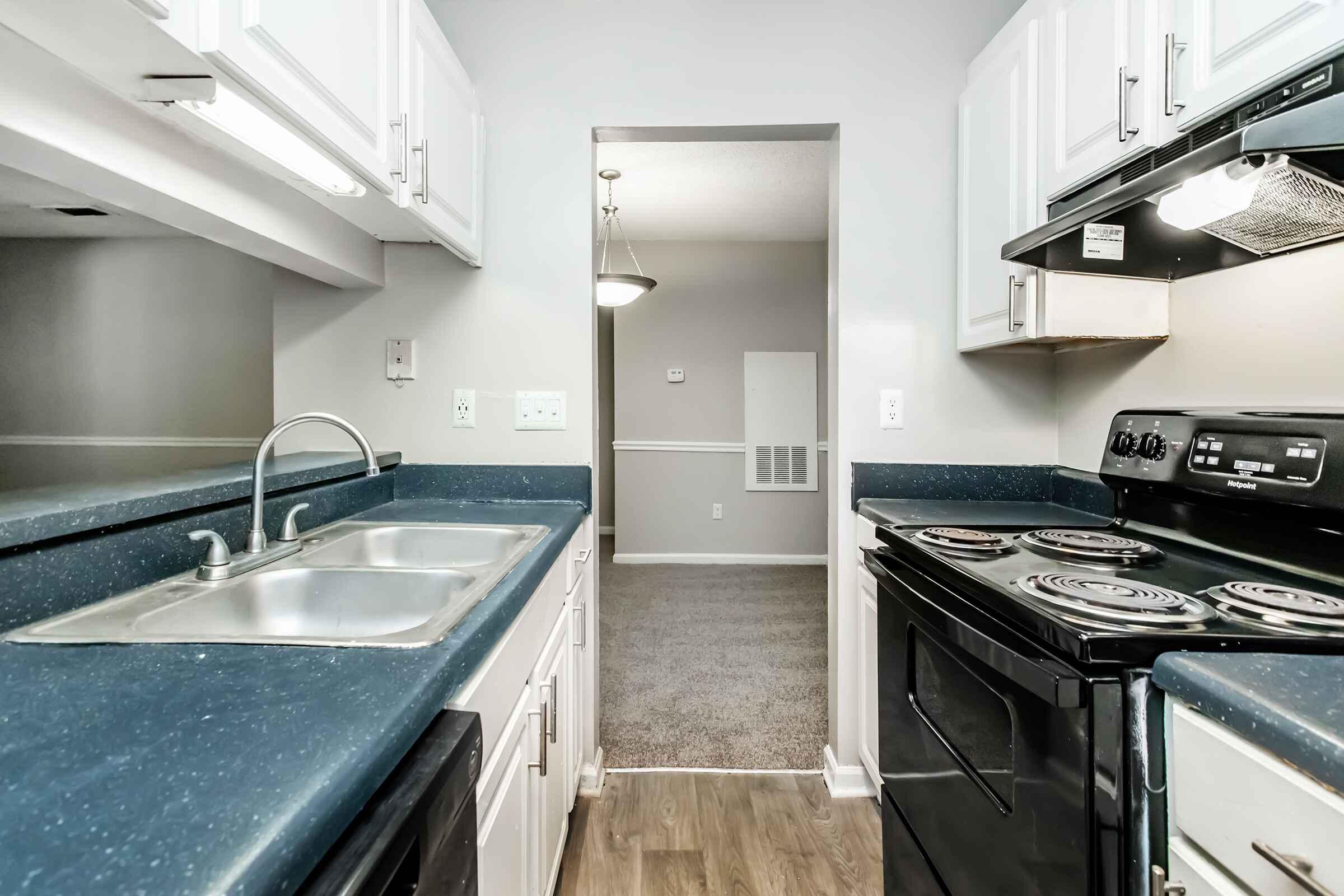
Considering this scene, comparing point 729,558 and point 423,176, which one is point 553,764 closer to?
point 423,176

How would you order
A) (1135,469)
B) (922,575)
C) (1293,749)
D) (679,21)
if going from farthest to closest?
(679,21) < (1135,469) < (922,575) < (1293,749)

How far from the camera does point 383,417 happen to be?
188cm

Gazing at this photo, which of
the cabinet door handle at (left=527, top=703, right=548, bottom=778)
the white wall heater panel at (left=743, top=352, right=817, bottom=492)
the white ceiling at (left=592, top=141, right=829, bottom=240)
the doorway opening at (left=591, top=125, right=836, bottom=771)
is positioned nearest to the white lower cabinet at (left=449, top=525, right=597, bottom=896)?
the cabinet door handle at (left=527, top=703, right=548, bottom=778)

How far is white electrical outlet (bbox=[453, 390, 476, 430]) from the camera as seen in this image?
1874mm

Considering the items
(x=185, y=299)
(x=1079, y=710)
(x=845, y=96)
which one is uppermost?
(x=845, y=96)

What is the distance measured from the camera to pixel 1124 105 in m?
1.15

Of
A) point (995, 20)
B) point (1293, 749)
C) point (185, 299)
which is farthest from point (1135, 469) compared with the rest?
point (185, 299)

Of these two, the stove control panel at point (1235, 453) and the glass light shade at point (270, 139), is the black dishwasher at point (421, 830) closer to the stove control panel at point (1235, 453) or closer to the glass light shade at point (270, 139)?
the glass light shade at point (270, 139)

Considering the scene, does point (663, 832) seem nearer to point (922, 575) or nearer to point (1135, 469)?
point (922, 575)

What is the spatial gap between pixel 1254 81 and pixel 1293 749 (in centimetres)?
94

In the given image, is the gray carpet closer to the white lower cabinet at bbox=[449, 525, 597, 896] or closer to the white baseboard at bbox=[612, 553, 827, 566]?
the white baseboard at bbox=[612, 553, 827, 566]

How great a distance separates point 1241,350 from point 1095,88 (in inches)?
23.6

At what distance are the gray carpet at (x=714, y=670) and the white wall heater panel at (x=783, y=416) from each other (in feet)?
2.63

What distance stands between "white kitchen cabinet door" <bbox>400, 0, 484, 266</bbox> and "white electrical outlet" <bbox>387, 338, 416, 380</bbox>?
0.33 m
